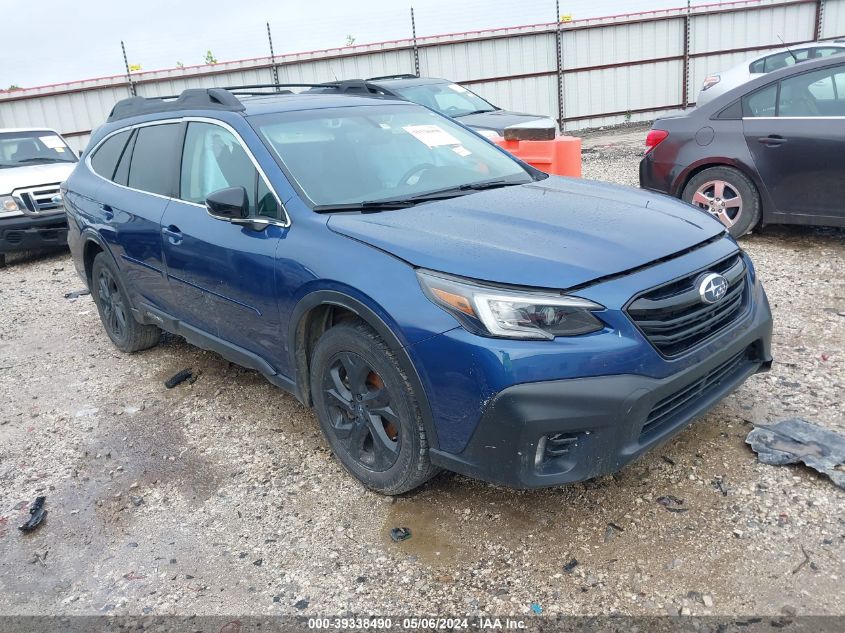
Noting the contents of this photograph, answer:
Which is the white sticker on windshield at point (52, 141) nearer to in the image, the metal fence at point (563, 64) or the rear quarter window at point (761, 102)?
the metal fence at point (563, 64)

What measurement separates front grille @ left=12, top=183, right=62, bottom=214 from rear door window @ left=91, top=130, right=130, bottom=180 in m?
3.85

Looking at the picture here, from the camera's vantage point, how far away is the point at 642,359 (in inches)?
96.6

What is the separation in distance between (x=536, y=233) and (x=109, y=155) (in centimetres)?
356

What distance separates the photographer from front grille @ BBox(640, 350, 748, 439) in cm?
258

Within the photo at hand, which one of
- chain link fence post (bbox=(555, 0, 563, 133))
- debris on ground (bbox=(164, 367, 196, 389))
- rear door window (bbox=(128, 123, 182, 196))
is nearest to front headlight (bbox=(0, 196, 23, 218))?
rear door window (bbox=(128, 123, 182, 196))

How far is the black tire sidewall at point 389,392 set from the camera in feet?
8.87

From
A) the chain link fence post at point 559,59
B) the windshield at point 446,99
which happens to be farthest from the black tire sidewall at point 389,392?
the chain link fence post at point 559,59

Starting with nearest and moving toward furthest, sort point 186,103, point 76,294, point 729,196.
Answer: point 186,103, point 729,196, point 76,294

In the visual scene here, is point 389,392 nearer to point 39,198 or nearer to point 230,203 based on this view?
point 230,203

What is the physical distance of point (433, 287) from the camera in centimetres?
257

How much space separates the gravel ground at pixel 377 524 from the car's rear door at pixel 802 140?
1.77 m

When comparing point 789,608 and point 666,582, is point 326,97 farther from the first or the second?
point 789,608

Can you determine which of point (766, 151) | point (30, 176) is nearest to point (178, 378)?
point (766, 151)

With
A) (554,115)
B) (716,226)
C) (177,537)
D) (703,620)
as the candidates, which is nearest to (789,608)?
(703,620)
